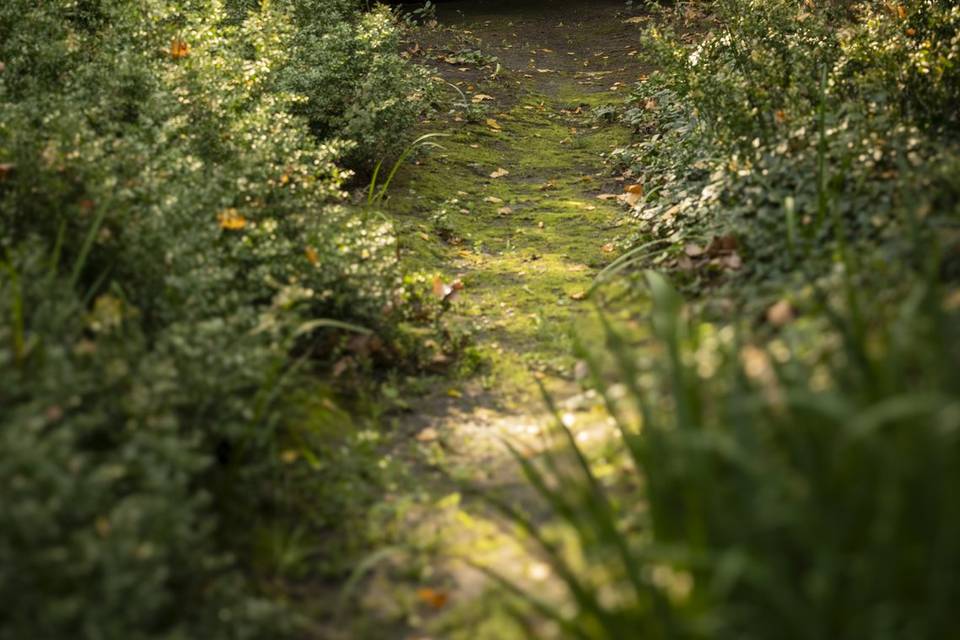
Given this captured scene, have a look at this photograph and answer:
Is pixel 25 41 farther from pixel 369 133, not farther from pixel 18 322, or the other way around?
pixel 18 322

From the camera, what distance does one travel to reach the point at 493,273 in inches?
191

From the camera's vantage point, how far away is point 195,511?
2.34m

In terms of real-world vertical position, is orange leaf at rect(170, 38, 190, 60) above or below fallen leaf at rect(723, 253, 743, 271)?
above

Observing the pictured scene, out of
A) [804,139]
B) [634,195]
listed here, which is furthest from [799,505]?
[634,195]

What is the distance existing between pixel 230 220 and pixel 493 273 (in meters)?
1.78

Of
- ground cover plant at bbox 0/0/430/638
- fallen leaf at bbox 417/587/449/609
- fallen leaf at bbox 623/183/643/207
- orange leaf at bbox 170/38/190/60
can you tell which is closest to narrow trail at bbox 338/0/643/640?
fallen leaf at bbox 417/587/449/609

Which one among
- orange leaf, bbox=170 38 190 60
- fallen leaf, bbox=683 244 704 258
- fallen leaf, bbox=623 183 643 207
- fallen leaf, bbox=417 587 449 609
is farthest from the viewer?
fallen leaf, bbox=623 183 643 207

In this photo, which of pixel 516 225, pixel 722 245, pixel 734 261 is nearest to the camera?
pixel 734 261

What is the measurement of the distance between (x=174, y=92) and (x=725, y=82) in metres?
2.63

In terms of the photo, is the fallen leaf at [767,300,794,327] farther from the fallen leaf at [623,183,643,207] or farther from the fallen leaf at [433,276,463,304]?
the fallen leaf at [623,183,643,207]

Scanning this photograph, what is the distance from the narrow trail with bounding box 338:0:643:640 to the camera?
7.91 feet

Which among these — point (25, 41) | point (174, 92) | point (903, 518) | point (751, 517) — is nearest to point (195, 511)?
point (751, 517)

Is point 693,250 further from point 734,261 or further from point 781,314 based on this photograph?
point 781,314

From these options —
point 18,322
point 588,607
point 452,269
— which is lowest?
point 452,269
